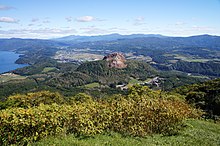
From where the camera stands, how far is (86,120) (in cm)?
1174

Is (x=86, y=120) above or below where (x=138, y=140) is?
above

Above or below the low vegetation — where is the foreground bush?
Result: above

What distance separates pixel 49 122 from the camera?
10625 millimetres

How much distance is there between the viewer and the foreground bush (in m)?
9.79

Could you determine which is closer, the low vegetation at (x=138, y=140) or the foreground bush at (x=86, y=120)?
the foreground bush at (x=86, y=120)

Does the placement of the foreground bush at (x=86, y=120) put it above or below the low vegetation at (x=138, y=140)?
above

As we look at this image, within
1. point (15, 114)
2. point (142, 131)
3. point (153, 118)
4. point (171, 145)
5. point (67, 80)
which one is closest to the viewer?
point (15, 114)

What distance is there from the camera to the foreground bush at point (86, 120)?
9.79 metres

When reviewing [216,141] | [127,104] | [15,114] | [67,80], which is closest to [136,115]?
[127,104]

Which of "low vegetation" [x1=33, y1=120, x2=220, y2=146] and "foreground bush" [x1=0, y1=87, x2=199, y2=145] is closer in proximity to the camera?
"foreground bush" [x1=0, y1=87, x2=199, y2=145]

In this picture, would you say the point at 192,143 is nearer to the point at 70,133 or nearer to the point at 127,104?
the point at 127,104

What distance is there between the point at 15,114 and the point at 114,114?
15.2ft

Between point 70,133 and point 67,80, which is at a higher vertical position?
point 70,133

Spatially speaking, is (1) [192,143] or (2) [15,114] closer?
(2) [15,114]
